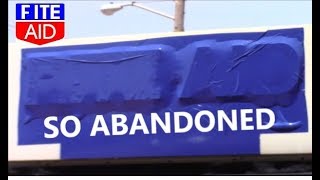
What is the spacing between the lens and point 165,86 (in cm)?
620

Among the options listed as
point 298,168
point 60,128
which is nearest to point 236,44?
point 298,168

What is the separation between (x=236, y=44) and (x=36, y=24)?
2.55m

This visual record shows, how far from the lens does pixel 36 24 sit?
6062 mm

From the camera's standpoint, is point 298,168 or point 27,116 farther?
point 27,116

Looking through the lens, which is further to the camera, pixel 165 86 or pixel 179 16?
pixel 179 16

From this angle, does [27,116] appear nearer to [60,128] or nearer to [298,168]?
[60,128]
